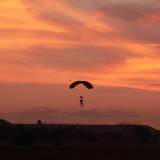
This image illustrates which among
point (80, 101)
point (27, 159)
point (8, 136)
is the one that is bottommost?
point (27, 159)

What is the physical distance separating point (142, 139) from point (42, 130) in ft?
86.7

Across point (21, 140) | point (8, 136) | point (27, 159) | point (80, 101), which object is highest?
point (8, 136)

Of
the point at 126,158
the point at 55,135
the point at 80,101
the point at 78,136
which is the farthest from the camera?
the point at 78,136

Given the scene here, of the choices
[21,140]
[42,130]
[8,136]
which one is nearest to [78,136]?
[42,130]

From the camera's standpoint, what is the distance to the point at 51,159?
7094 cm

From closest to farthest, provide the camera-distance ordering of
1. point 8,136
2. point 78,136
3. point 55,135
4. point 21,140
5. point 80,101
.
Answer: point 80,101 → point 21,140 → point 8,136 → point 55,135 → point 78,136

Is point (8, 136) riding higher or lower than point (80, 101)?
higher

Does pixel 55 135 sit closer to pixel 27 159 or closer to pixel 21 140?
pixel 21 140

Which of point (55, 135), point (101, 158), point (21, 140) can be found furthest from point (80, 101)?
point (55, 135)

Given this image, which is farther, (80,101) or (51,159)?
(80,101)

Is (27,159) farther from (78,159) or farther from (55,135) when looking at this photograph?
(55,135)

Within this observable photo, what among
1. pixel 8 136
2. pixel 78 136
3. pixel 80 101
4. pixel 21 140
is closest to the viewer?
pixel 80 101

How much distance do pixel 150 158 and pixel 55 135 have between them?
106 meters

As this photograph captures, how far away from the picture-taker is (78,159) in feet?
235
